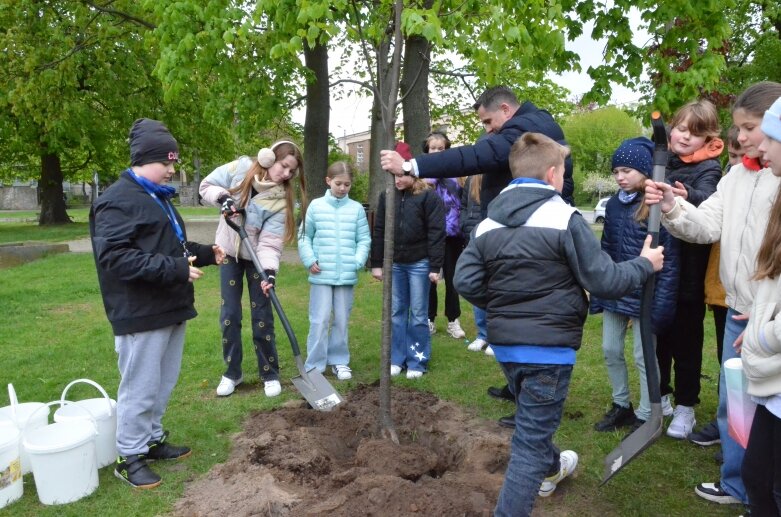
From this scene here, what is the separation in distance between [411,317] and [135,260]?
2738 millimetres

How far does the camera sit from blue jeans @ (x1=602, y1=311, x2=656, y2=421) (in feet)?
13.3

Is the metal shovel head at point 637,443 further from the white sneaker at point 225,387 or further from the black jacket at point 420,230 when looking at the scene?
the white sneaker at point 225,387

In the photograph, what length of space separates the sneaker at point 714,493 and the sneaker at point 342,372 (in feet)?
9.46

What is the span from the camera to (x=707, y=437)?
397 centimetres

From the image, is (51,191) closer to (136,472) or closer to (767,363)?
(136,472)

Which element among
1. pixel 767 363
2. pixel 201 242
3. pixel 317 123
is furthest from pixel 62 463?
pixel 201 242

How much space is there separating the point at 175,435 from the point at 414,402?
1710 mm

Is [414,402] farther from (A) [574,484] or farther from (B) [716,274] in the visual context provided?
(B) [716,274]

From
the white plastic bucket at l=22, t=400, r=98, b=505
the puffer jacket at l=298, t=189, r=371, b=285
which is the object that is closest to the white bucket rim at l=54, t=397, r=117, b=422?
the white plastic bucket at l=22, t=400, r=98, b=505

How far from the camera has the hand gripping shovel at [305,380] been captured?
179 inches

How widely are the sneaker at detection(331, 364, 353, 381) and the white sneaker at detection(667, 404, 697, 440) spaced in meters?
2.57

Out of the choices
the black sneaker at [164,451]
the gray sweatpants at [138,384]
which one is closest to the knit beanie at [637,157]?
the gray sweatpants at [138,384]

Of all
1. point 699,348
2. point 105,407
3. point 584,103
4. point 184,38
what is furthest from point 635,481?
point 184,38

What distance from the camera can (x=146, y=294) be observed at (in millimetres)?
3502
